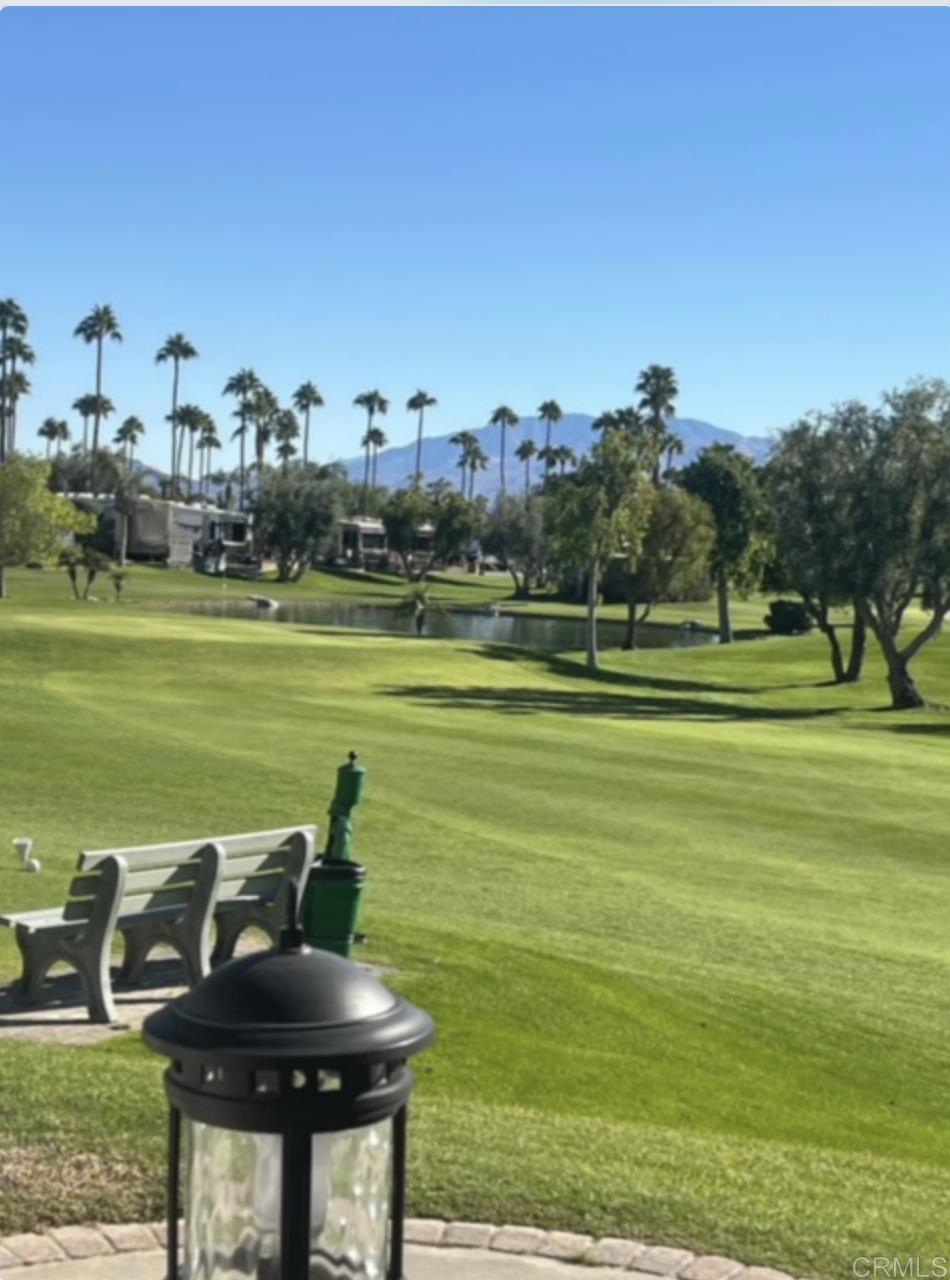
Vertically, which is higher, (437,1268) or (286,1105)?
(286,1105)

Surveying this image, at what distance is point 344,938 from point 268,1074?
7.12 meters

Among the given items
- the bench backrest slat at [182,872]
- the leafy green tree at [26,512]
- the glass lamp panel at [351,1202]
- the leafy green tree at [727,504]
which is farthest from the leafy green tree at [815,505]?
the glass lamp panel at [351,1202]

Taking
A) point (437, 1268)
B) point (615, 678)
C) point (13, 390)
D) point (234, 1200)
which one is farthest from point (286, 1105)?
point (13, 390)

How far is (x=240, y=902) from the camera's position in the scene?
11172 millimetres

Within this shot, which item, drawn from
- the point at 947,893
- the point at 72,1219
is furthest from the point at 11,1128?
the point at 947,893

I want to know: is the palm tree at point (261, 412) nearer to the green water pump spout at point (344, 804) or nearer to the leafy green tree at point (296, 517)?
the leafy green tree at point (296, 517)

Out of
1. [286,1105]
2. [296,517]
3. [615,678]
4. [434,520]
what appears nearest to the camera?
[286,1105]

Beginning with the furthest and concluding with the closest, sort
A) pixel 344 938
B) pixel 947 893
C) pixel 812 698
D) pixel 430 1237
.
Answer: pixel 812 698 < pixel 947 893 < pixel 344 938 < pixel 430 1237

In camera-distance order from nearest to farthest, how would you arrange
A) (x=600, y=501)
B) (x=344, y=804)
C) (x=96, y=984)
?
(x=96, y=984) < (x=344, y=804) < (x=600, y=501)

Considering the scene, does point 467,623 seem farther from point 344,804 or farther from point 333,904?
point 333,904

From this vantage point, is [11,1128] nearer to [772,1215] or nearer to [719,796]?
[772,1215]

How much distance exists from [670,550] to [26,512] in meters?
30.6

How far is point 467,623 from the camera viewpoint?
298 feet
